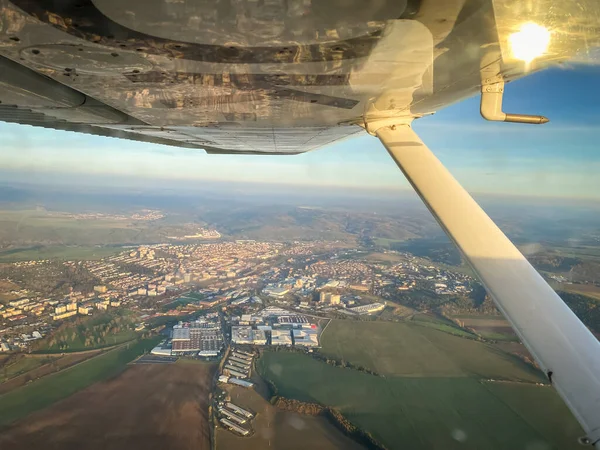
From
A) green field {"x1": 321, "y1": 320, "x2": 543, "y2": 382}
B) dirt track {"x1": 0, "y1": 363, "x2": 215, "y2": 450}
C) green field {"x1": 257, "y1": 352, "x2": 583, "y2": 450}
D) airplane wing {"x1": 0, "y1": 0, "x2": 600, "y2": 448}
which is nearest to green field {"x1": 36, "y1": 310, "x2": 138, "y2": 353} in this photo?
dirt track {"x1": 0, "y1": 363, "x2": 215, "y2": 450}

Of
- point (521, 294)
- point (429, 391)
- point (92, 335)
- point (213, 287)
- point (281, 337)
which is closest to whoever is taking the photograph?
point (521, 294)

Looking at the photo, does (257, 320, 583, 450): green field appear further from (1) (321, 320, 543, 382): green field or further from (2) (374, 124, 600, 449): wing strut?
(2) (374, 124, 600, 449): wing strut

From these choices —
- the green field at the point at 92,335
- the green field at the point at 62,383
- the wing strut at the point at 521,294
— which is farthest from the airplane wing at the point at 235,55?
the green field at the point at 92,335

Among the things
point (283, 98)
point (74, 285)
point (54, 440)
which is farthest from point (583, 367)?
point (74, 285)

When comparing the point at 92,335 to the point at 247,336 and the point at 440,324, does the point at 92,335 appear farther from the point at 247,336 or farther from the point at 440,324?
the point at 440,324

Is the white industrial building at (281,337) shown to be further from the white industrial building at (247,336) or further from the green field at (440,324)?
the green field at (440,324)

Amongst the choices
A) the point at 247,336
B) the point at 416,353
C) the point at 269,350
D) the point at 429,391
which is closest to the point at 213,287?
the point at 247,336
